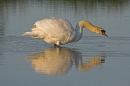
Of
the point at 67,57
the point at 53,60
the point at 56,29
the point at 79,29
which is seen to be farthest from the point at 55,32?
the point at 53,60

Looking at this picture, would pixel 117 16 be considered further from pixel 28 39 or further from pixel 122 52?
pixel 122 52

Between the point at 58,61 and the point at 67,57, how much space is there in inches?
25.7

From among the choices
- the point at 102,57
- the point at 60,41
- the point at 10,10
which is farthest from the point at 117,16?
the point at 102,57

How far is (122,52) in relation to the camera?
12625 mm

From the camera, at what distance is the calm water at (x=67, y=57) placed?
9414mm

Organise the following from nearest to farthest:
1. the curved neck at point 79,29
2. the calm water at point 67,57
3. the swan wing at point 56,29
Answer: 1. the calm water at point 67,57
2. the swan wing at point 56,29
3. the curved neck at point 79,29

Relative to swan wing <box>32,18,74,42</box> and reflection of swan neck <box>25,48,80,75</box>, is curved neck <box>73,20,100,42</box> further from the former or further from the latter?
reflection of swan neck <box>25,48,80,75</box>

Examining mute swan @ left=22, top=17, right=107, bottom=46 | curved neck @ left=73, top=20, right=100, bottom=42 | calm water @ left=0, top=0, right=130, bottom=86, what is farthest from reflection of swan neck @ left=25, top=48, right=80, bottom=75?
curved neck @ left=73, top=20, right=100, bottom=42

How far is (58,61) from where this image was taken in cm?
1127

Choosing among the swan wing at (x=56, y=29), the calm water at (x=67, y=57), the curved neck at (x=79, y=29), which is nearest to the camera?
the calm water at (x=67, y=57)

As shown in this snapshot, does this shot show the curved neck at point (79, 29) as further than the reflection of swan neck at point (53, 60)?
Yes

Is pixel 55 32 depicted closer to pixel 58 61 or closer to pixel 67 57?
pixel 67 57

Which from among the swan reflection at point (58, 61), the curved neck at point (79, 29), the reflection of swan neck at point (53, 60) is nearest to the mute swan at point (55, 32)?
the curved neck at point (79, 29)

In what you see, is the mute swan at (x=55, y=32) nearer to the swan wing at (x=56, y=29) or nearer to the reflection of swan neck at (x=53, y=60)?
the swan wing at (x=56, y=29)
